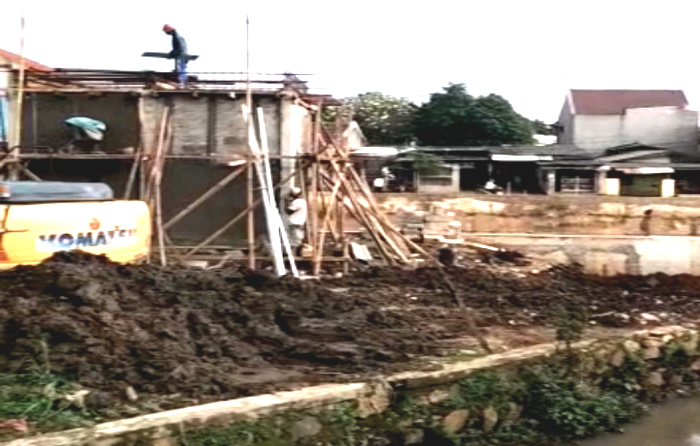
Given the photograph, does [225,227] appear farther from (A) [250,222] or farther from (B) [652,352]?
(B) [652,352]

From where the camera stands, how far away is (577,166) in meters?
38.9

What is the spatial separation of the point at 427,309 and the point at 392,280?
2214 mm

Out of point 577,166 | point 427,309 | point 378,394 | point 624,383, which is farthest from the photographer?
point 577,166

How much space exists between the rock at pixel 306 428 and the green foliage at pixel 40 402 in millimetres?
1622

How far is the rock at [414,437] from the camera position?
8.72 m

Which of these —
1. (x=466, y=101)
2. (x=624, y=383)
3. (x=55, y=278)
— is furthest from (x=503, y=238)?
(x=466, y=101)

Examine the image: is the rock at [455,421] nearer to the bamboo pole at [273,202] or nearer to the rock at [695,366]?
the rock at [695,366]

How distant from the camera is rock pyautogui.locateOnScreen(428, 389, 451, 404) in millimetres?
8852

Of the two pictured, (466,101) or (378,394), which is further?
(466,101)

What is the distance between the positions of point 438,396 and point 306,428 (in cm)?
169

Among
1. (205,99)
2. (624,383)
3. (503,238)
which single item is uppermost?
(205,99)

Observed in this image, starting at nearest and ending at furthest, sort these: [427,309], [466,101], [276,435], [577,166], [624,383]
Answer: [276,435], [624,383], [427,309], [577,166], [466,101]

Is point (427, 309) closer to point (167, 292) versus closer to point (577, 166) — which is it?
point (167, 292)

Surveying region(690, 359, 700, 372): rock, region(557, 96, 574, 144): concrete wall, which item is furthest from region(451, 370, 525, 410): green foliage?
region(557, 96, 574, 144): concrete wall
